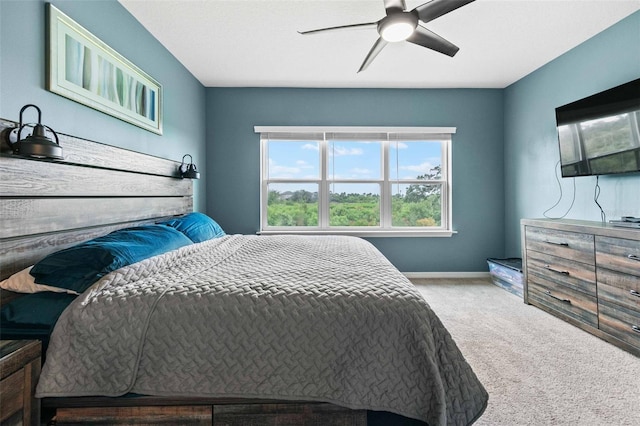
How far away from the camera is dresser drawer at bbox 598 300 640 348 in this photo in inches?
81.2

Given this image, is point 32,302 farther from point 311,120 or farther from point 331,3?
point 311,120

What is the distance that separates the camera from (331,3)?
2.31 metres

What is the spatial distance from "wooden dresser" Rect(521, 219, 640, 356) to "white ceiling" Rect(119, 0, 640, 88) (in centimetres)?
177

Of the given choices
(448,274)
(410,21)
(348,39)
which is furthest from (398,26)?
(448,274)

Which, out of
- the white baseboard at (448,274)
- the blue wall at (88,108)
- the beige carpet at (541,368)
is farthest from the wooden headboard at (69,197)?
the white baseboard at (448,274)

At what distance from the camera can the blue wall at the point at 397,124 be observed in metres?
4.01

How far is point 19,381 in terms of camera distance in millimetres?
1026

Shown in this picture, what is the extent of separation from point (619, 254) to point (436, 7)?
2184 mm

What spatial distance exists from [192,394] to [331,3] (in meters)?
2.67

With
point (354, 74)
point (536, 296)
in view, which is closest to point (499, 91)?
point (354, 74)

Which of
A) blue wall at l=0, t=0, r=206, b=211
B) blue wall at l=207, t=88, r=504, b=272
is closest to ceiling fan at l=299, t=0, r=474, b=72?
blue wall at l=0, t=0, r=206, b=211

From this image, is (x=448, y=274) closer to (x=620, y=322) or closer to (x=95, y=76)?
(x=620, y=322)

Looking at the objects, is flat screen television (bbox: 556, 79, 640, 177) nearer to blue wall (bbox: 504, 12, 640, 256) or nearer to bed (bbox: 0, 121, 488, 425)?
blue wall (bbox: 504, 12, 640, 256)

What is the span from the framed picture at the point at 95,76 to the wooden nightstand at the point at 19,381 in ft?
4.52
